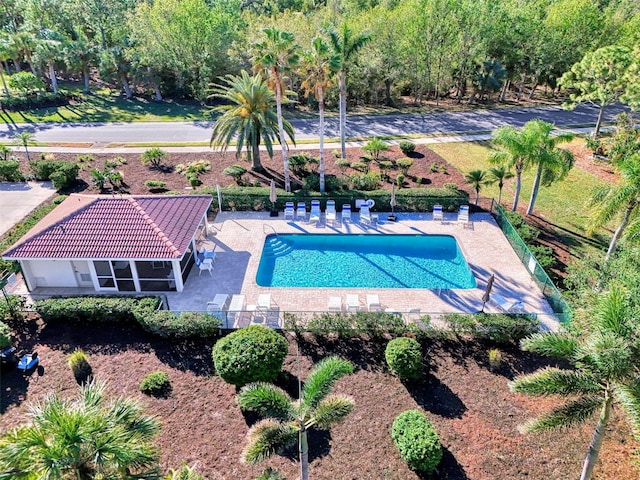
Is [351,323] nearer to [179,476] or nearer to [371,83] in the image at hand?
[179,476]

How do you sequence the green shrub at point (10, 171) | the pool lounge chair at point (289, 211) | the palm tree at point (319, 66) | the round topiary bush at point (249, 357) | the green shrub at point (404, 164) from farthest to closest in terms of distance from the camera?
the green shrub at point (404, 164), the green shrub at point (10, 171), the pool lounge chair at point (289, 211), the palm tree at point (319, 66), the round topiary bush at point (249, 357)

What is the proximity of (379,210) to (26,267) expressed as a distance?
730 inches

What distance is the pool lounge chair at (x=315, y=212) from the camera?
27.1 metres

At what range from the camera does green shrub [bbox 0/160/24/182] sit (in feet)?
105

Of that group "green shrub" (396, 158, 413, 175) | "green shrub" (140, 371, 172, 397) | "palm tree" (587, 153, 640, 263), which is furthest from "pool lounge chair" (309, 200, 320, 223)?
"palm tree" (587, 153, 640, 263)

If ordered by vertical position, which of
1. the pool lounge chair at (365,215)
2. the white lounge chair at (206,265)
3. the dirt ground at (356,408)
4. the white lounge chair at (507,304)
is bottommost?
the dirt ground at (356,408)

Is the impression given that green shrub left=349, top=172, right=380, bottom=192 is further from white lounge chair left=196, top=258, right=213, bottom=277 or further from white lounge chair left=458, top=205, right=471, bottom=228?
white lounge chair left=196, top=258, right=213, bottom=277

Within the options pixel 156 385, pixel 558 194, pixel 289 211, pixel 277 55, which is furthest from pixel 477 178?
pixel 156 385

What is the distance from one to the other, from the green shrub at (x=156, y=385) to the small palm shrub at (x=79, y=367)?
220cm

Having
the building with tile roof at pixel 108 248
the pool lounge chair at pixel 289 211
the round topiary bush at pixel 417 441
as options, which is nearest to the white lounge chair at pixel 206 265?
the building with tile roof at pixel 108 248

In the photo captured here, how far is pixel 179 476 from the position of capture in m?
8.84

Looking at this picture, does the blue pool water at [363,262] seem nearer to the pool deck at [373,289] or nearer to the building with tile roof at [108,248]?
the pool deck at [373,289]

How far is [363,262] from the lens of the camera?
77.6ft

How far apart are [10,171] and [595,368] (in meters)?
36.1
